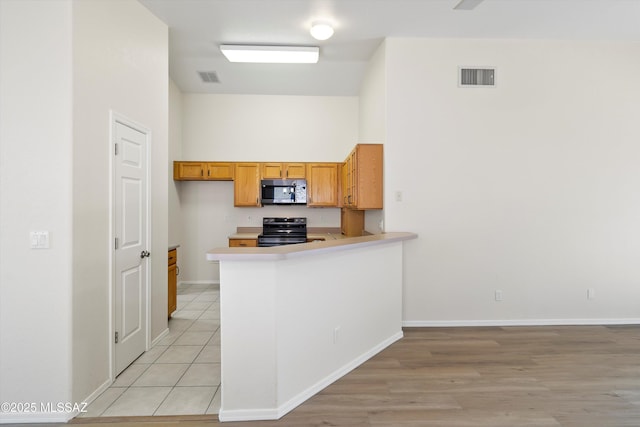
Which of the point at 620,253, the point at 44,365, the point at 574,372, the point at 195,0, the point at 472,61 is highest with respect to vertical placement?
the point at 195,0

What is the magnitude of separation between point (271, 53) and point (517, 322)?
4384mm

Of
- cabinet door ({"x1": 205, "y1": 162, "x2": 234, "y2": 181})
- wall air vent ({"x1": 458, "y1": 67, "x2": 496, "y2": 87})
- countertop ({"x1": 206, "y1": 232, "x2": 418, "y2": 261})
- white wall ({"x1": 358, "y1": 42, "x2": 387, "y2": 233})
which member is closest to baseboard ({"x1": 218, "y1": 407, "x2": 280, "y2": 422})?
countertop ({"x1": 206, "y1": 232, "x2": 418, "y2": 261})

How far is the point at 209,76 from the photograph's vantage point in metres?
4.87

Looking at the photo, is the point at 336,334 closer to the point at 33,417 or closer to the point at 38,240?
the point at 33,417

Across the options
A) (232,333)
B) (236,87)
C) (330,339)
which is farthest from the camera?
(236,87)

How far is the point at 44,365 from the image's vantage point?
6.83 ft

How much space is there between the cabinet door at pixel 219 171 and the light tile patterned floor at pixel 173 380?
8.30 feet

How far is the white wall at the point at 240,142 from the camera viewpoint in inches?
224

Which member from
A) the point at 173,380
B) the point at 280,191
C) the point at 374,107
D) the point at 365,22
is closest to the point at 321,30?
Result: the point at 365,22

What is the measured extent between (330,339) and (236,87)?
4.50m

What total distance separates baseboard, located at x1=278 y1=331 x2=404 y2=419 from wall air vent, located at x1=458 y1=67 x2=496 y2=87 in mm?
3004

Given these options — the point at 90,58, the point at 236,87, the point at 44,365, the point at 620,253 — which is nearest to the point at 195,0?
the point at 90,58

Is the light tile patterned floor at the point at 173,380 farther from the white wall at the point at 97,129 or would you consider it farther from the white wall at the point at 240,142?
the white wall at the point at 240,142

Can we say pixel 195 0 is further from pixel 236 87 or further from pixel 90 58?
pixel 236 87
